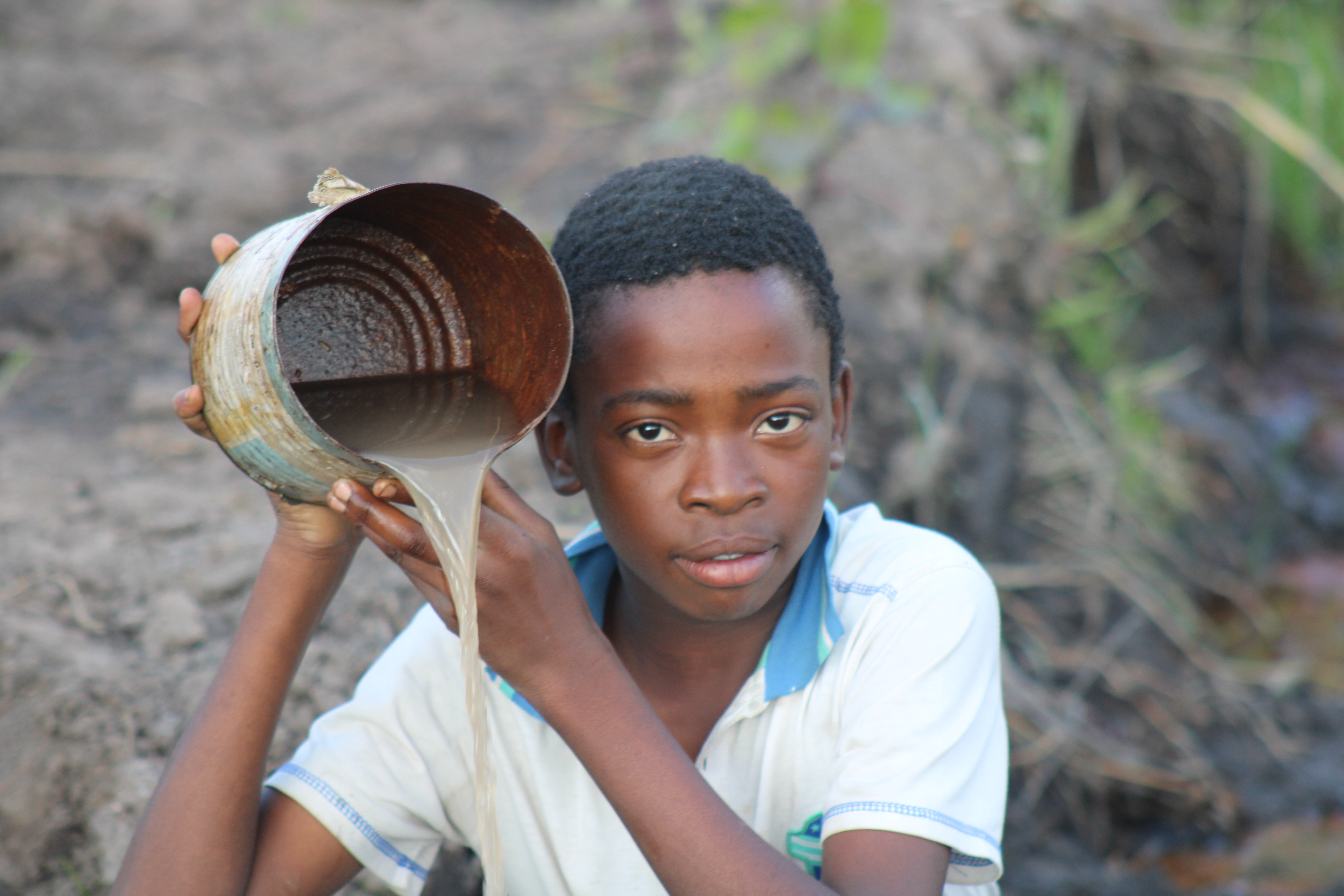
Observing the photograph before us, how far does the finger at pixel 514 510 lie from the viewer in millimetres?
1438

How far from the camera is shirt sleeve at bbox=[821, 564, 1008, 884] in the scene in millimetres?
1554

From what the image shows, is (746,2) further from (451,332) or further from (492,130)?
(451,332)

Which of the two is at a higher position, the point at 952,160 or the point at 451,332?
the point at 952,160

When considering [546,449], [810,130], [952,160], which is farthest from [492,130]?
[546,449]

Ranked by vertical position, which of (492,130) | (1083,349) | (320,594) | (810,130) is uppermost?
(492,130)

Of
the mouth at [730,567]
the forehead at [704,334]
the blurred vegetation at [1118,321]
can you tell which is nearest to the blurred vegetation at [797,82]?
the blurred vegetation at [1118,321]

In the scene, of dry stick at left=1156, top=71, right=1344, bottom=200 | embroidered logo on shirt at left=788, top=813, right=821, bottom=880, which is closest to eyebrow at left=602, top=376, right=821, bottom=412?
embroidered logo on shirt at left=788, top=813, right=821, bottom=880

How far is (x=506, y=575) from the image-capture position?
1.39 metres

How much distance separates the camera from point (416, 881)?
1829 mm

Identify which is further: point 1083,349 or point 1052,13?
point 1052,13

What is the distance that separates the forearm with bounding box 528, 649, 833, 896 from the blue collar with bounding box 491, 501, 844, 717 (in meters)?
0.23

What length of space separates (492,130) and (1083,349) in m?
2.37

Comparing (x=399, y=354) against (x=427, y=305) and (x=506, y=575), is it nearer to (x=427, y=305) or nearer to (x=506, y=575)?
(x=427, y=305)

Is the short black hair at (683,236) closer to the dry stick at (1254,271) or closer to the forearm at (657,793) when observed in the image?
the forearm at (657,793)
